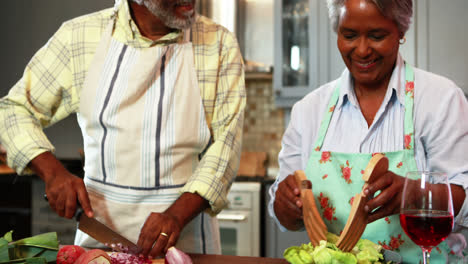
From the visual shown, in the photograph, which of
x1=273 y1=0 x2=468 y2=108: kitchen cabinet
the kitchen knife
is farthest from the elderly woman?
x1=273 y1=0 x2=468 y2=108: kitchen cabinet

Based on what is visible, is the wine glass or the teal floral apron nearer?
the wine glass

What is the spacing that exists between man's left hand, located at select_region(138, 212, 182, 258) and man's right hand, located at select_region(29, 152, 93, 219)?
0.15 meters

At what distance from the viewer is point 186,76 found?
1282 millimetres

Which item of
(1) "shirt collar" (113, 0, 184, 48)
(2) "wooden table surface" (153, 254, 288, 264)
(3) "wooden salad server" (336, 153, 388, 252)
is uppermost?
(1) "shirt collar" (113, 0, 184, 48)

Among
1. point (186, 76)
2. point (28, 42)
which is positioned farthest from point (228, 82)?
point (28, 42)

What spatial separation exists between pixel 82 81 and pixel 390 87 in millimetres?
768

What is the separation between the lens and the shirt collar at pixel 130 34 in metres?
1.30

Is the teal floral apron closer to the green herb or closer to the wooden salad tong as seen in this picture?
the wooden salad tong

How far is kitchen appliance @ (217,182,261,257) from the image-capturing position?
9.41 feet

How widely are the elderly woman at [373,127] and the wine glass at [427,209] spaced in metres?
0.19

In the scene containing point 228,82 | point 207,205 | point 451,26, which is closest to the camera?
point 207,205

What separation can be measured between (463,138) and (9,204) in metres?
2.67

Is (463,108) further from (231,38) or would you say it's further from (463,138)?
(231,38)

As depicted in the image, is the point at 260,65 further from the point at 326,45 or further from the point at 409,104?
the point at 409,104
